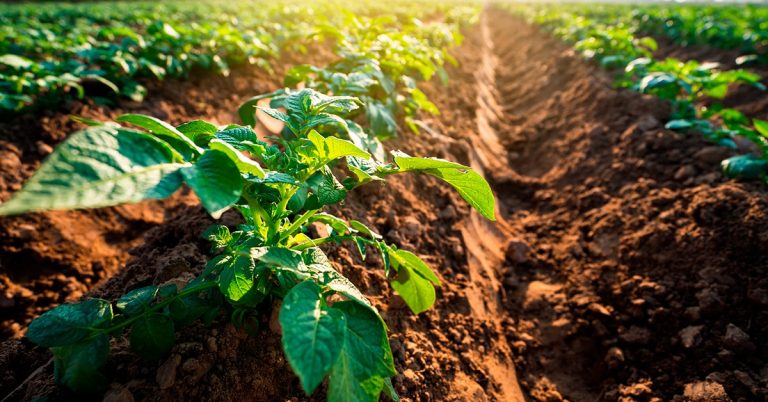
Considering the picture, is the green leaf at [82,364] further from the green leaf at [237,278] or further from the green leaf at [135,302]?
the green leaf at [237,278]

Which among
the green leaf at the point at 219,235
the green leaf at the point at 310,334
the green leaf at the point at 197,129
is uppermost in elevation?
the green leaf at the point at 197,129

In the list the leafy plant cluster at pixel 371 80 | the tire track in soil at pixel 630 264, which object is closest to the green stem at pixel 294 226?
the leafy plant cluster at pixel 371 80

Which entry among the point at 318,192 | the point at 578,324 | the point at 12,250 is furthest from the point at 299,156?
the point at 12,250

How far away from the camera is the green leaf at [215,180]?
2.53 feet

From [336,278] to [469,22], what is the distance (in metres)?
9.63

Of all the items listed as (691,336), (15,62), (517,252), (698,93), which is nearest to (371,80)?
(517,252)

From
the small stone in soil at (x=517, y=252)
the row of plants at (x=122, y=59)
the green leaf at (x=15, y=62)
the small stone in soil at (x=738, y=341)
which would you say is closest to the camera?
the small stone in soil at (x=738, y=341)

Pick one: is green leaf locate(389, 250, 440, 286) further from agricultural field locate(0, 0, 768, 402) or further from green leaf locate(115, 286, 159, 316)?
green leaf locate(115, 286, 159, 316)

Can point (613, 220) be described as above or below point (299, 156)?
below

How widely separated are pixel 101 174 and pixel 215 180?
7.2 inches

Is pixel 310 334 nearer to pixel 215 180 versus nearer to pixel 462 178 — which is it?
pixel 215 180

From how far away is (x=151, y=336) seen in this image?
1.08 meters

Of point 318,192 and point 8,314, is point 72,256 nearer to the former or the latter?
point 8,314

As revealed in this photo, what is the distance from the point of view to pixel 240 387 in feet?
3.93
